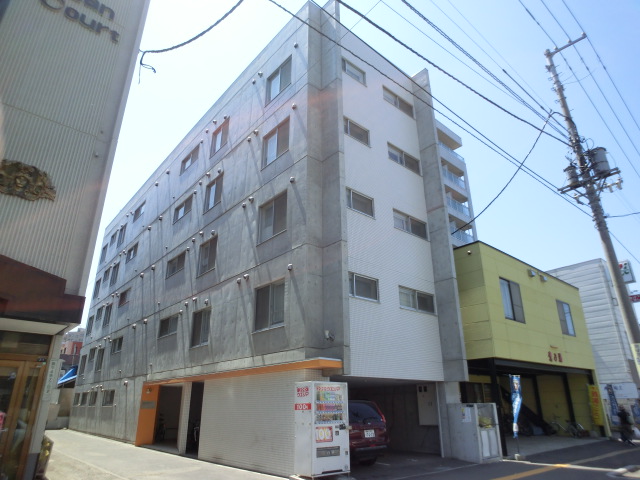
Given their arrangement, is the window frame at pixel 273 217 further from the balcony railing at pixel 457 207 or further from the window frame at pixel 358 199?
the balcony railing at pixel 457 207

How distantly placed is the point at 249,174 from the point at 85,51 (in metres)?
6.72

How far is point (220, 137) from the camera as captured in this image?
1958 cm

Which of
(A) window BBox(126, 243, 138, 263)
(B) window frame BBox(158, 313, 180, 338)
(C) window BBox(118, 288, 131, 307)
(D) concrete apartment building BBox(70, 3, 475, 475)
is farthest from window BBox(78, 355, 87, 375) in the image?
(B) window frame BBox(158, 313, 180, 338)

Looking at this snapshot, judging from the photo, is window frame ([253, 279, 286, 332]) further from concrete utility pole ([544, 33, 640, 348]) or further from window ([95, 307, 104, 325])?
window ([95, 307, 104, 325])

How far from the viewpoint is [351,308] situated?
11.7 m

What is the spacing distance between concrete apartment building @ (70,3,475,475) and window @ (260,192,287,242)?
0.06m

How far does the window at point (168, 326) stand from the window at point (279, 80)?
1063 centimetres

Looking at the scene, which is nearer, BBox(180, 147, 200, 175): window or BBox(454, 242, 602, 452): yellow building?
BBox(454, 242, 602, 452): yellow building

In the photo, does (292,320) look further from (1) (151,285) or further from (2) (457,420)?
(1) (151,285)

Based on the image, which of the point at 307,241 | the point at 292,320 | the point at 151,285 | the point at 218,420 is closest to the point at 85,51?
the point at 307,241

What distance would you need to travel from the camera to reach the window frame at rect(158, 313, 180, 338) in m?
18.4

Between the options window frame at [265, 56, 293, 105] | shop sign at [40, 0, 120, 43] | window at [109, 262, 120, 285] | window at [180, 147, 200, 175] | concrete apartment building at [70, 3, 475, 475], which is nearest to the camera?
shop sign at [40, 0, 120, 43]

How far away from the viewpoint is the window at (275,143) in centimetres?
1495

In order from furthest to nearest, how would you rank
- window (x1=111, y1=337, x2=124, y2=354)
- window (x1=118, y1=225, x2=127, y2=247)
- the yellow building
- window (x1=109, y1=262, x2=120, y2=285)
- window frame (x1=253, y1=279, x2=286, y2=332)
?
1. window (x1=118, y1=225, x2=127, y2=247)
2. window (x1=109, y1=262, x2=120, y2=285)
3. window (x1=111, y1=337, x2=124, y2=354)
4. the yellow building
5. window frame (x1=253, y1=279, x2=286, y2=332)
